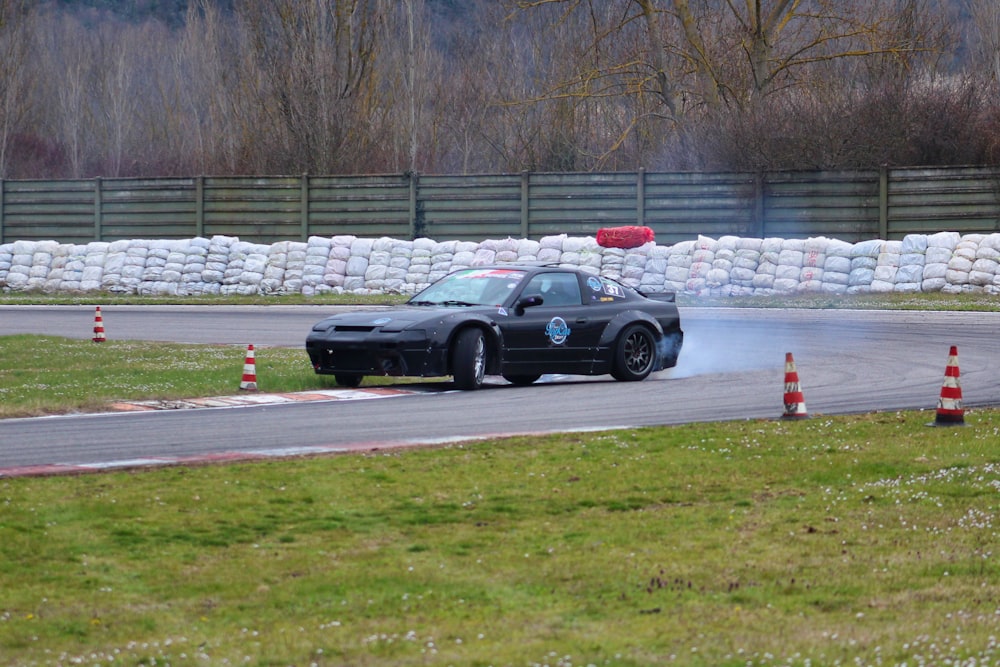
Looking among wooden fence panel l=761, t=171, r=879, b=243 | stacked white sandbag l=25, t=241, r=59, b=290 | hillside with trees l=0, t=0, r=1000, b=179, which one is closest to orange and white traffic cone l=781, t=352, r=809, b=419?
wooden fence panel l=761, t=171, r=879, b=243

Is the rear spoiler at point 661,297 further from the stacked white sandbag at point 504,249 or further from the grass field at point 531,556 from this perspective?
the stacked white sandbag at point 504,249

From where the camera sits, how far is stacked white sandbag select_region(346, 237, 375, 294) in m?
31.5

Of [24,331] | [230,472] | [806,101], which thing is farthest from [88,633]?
[806,101]

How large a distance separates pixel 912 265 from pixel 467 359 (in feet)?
53.3

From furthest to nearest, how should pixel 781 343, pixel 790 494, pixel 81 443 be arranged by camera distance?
1. pixel 781 343
2. pixel 81 443
3. pixel 790 494

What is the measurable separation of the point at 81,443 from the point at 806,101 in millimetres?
28172

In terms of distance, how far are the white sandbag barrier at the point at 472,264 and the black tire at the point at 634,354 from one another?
11.7 m

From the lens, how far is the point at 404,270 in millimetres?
31125

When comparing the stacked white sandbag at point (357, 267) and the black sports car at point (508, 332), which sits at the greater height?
the stacked white sandbag at point (357, 267)

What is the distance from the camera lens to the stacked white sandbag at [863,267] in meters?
28.3

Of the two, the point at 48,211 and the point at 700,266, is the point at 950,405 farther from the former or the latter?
the point at 48,211

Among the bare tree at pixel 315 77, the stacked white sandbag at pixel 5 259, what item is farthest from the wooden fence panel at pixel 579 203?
the stacked white sandbag at pixel 5 259

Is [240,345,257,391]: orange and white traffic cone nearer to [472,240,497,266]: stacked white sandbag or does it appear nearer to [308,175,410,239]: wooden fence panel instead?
[472,240,497,266]: stacked white sandbag

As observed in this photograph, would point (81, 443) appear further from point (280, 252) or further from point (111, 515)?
point (280, 252)
